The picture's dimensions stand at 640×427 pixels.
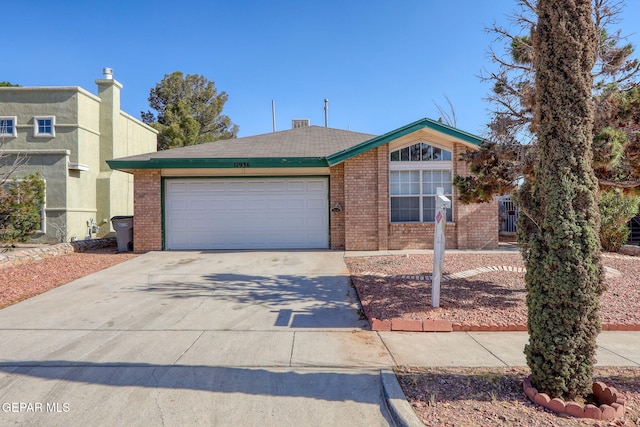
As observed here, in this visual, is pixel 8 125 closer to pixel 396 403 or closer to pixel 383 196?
pixel 383 196

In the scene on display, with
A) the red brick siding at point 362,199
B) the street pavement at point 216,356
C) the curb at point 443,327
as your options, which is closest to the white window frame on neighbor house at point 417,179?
the red brick siding at point 362,199

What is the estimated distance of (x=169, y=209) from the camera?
12273 millimetres

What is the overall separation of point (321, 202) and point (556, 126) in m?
9.39

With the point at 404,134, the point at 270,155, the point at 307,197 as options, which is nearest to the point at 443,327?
the point at 404,134

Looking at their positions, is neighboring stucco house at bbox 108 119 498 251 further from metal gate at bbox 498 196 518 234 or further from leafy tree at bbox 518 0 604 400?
leafy tree at bbox 518 0 604 400

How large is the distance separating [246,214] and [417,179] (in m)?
5.67

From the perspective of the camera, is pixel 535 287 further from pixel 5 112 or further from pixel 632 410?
pixel 5 112

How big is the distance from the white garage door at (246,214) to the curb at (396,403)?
875cm

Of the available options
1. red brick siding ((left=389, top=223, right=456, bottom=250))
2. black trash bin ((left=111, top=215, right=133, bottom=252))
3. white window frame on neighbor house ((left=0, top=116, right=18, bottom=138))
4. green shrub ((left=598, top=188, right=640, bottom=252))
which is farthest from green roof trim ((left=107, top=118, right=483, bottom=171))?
white window frame on neighbor house ((left=0, top=116, right=18, bottom=138))

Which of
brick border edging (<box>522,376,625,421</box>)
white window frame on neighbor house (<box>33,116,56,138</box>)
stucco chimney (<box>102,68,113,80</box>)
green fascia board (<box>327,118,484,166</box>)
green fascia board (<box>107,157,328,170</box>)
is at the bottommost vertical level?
brick border edging (<box>522,376,625,421</box>)

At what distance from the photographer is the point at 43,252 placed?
10664 mm

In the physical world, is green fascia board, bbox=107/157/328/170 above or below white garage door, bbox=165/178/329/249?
above

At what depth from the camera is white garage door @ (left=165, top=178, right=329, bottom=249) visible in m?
12.3

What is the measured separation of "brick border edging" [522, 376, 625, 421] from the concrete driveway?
128 cm
